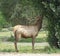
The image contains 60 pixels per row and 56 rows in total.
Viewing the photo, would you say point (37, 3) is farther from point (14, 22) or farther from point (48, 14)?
point (14, 22)

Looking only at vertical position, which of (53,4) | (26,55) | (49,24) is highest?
(53,4)

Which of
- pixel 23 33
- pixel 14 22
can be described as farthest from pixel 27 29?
pixel 14 22

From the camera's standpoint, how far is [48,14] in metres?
18.7

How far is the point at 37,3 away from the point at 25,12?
9490 mm

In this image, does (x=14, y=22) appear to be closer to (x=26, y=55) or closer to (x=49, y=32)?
(x=49, y=32)

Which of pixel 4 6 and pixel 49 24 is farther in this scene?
pixel 4 6

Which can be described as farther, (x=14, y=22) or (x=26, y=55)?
(x=14, y=22)

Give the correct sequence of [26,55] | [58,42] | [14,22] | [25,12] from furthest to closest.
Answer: [14,22], [25,12], [58,42], [26,55]

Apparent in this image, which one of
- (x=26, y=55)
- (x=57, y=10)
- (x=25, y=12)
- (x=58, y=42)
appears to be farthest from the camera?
(x=25, y=12)

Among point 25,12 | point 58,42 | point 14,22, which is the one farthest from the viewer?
point 14,22

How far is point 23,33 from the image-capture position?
18047 millimetres

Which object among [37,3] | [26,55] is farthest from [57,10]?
[26,55]

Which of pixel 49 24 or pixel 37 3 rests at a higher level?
pixel 37 3

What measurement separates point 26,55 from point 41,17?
3.54 m
